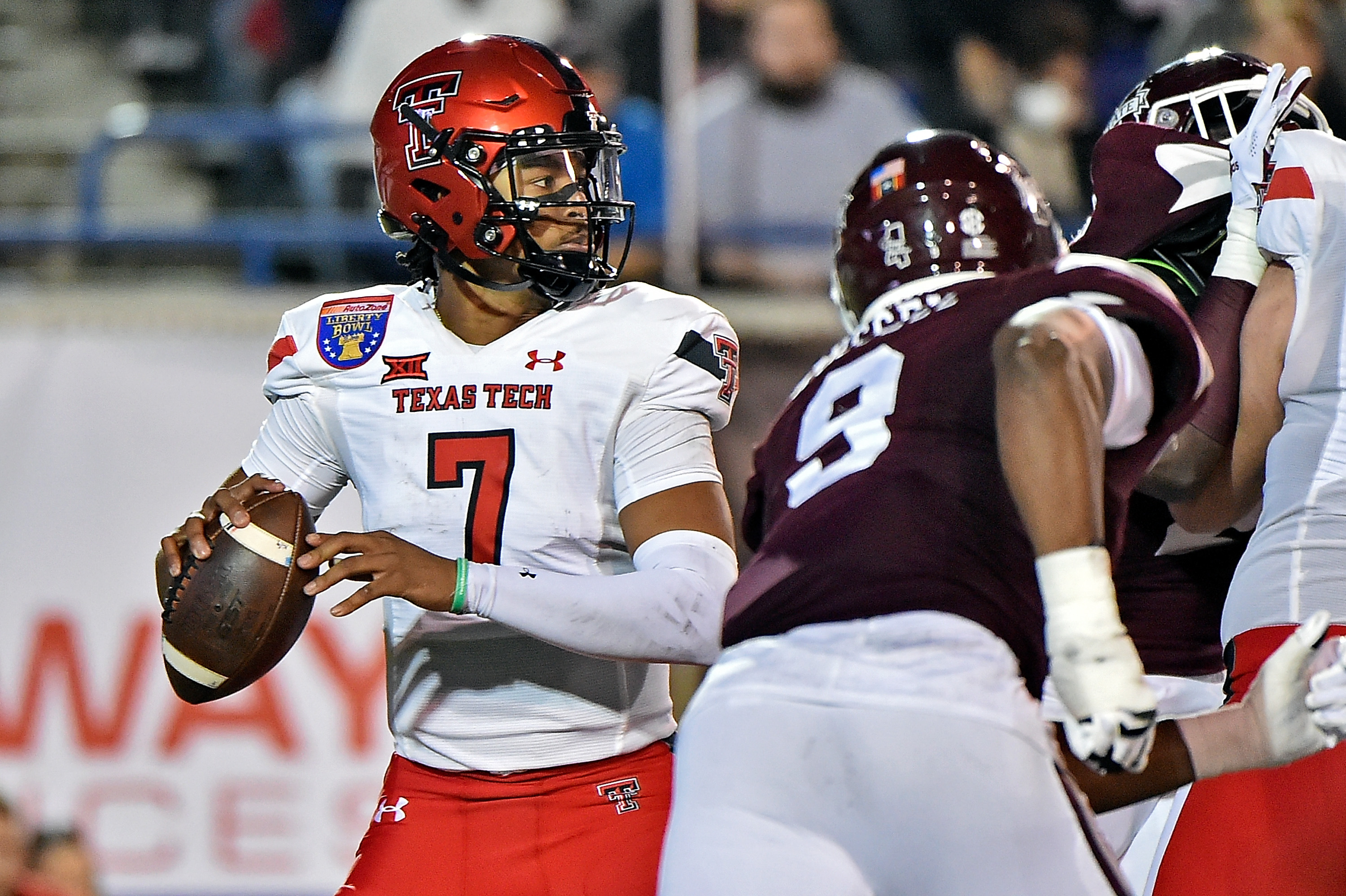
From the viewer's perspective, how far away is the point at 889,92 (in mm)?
6438

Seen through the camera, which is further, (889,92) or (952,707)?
(889,92)

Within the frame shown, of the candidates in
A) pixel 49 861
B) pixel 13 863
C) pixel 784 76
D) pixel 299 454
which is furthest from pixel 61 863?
pixel 784 76

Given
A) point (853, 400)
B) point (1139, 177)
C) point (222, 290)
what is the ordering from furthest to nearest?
point (222, 290) < point (1139, 177) < point (853, 400)

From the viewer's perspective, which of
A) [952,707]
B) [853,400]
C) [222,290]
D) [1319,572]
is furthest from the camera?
[222,290]

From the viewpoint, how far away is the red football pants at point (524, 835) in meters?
2.47

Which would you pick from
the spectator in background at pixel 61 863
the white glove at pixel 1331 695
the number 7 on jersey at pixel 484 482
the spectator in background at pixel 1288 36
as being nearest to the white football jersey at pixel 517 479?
the number 7 on jersey at pixel 484 482

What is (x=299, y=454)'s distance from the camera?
280 centimetres

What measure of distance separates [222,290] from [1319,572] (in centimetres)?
463

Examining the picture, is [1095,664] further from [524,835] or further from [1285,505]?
[524,835]

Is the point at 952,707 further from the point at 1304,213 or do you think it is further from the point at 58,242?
the point at 58,242

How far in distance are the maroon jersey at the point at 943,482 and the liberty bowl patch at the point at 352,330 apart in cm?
91

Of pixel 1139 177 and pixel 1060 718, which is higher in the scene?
pixel 1139 177

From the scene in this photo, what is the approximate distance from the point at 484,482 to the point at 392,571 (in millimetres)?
317

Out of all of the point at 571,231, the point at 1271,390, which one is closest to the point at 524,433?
the point at 571,231
